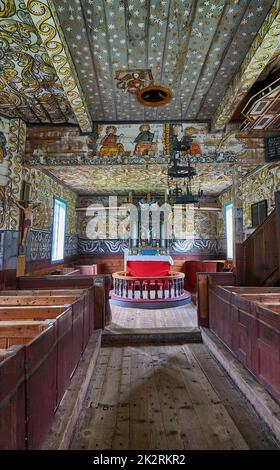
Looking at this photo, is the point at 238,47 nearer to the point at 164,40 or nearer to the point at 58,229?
the point at 164,40

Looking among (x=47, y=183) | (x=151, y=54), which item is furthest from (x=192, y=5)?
(x=47, y=183)

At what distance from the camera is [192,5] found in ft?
8.95

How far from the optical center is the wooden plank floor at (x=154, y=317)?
4.84 meters

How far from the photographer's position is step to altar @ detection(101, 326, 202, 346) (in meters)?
4.21

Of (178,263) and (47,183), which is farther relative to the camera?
(178,263)

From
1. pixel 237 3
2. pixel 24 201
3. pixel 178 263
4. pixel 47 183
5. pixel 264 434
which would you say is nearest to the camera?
pixel 264 434

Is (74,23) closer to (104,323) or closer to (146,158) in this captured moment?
(146,158)

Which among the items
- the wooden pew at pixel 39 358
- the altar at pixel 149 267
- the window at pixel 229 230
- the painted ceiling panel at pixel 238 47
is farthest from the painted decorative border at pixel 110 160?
the window at pixel 229 230

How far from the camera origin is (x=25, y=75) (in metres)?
3.76

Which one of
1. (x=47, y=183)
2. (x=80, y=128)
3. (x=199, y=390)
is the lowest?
(x=199, y=390)

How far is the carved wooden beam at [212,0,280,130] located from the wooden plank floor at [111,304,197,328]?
Answer: 4012mm

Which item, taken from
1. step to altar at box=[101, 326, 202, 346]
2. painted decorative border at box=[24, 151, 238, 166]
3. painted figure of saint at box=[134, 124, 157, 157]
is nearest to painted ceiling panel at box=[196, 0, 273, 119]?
painted decorative border at box=[24, 151, 238, 166]

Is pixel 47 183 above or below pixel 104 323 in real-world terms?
above

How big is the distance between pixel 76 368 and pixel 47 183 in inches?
211
